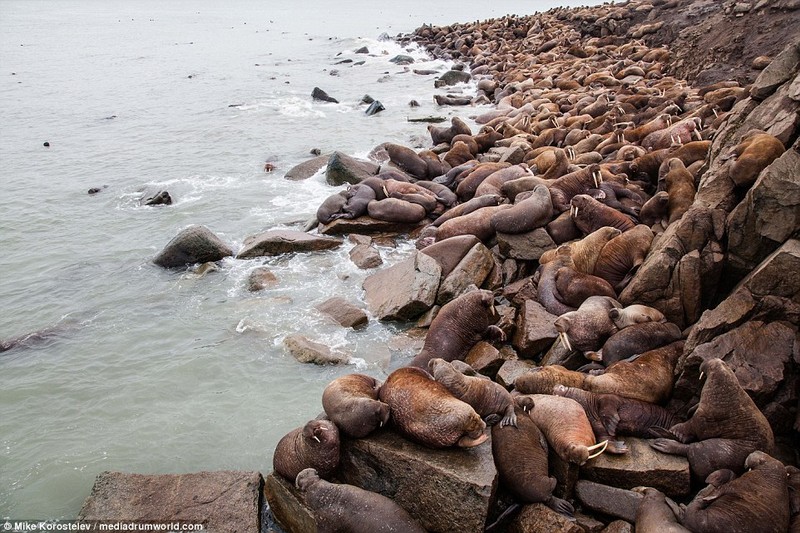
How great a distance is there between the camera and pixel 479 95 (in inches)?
1127

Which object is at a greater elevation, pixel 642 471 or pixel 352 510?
pixel 642 471

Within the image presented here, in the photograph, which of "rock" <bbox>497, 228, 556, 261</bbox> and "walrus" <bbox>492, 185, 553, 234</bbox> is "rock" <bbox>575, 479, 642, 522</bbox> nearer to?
"rock" <bbox>497, 228, 556, 261</bbox>

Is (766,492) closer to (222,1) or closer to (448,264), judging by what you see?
(448,264)

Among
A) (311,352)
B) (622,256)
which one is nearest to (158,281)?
(311,352)

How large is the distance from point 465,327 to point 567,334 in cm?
157

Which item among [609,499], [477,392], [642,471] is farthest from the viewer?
[477,392]

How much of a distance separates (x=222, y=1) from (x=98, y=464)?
470 feet

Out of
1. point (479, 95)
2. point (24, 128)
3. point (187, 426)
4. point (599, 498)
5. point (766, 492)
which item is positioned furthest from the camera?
point (479, 95)

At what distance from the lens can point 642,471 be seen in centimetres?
536

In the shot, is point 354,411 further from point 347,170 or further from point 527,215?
point 347,170

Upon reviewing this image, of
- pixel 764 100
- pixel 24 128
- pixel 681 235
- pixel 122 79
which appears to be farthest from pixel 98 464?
pixel 122 79

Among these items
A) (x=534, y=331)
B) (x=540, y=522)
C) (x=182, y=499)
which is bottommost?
(x=182, y=499)

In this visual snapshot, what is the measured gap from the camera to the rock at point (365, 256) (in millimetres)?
12118

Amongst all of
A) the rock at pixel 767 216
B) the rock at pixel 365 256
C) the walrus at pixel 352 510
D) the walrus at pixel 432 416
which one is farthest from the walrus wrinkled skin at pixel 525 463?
the rock at pixel 365 256
